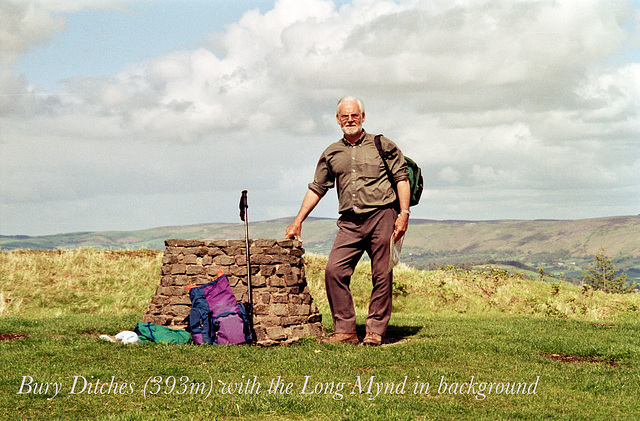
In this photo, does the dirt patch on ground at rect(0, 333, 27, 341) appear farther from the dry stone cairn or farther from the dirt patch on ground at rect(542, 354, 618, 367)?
the dirt patch on ground at rect(542, 354, 618, 367)

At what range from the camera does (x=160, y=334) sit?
948 cm

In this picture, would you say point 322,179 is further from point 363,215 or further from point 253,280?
point 253,280

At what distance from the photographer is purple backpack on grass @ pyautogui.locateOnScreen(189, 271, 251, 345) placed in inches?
368

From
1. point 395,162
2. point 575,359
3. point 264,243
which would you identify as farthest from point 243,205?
point 575,359

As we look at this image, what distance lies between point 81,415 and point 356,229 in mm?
4743

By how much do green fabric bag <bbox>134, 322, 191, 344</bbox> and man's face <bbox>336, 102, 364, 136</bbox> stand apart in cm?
393

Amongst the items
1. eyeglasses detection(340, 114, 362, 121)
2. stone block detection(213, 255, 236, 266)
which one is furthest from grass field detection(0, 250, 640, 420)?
eyeglasses detection(340, 114, 362, 121)

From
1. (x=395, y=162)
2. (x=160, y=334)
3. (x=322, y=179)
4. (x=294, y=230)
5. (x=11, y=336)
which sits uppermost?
(x=395, y=162)

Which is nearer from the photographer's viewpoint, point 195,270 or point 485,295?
point 195,270

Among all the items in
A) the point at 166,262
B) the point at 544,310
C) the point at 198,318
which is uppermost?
the point at 166,262

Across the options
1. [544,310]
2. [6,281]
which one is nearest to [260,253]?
[544,310]

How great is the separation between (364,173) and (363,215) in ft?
2.02

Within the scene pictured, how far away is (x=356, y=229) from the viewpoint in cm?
927

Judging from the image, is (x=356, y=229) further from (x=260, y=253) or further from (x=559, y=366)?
(x=559, y=366)
